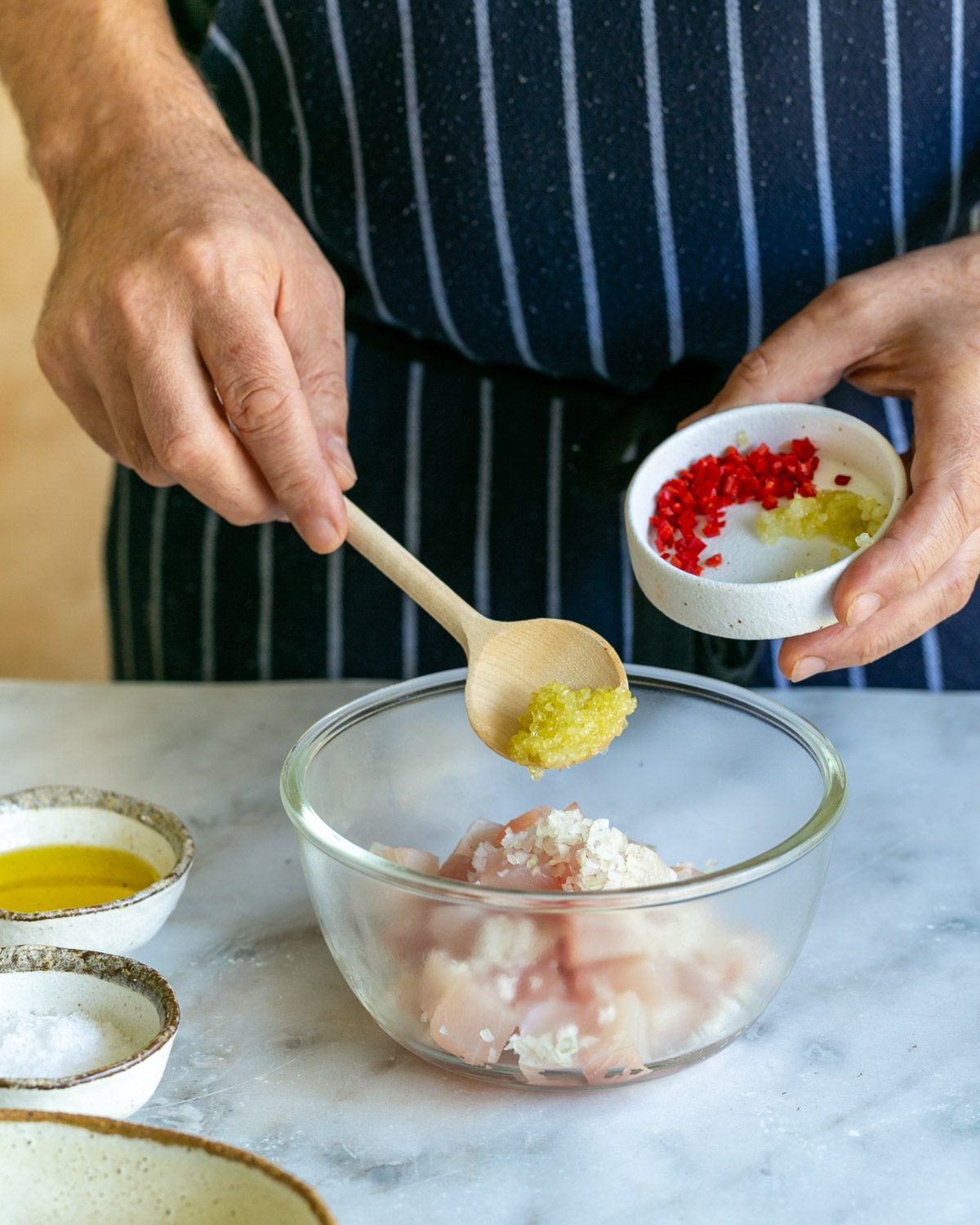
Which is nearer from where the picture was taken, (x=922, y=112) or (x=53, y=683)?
(x=922, y=112)

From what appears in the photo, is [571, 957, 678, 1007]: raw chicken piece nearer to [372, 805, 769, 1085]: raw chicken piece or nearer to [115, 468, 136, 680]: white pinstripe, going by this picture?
[372, 805, 769, 1085]: raw chicken piece

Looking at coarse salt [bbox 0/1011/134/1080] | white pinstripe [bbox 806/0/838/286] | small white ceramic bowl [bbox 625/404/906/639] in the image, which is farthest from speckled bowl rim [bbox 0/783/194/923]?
white pinstripe [bbox 806/0/838/286]

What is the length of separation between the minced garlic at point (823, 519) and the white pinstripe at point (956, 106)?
39cm

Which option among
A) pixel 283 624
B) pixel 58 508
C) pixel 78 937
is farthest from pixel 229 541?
pixel 58 508

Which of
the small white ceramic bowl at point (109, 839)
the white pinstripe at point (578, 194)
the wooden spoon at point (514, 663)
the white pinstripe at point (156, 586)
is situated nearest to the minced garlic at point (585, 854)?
the wooden spoon at point (514, 663)

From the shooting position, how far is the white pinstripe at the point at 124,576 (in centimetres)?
145

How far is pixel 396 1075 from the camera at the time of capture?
74 cm

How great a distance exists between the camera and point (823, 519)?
2.86 feet

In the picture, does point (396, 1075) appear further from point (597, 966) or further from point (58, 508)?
point (58, 508)

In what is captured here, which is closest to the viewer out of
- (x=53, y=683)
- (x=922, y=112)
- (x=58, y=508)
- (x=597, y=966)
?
(x=597, y=966)

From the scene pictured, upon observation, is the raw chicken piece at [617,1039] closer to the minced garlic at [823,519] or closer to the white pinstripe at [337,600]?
the minced garlic at [823,519]

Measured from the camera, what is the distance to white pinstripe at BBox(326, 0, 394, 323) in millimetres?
1106

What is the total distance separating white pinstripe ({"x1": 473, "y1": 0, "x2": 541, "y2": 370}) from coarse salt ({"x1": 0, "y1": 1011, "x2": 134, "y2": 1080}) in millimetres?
709

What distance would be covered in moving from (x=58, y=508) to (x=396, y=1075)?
114 inches
